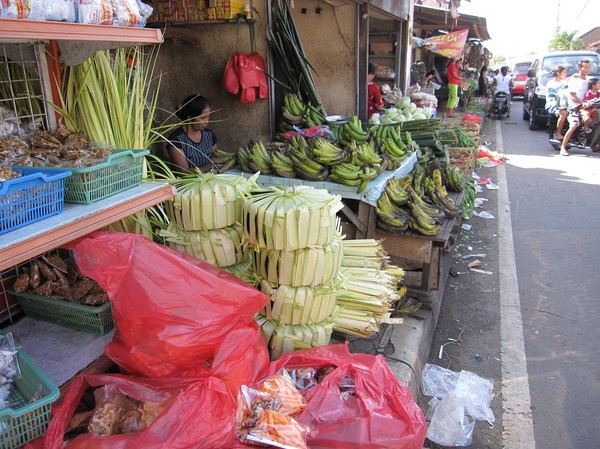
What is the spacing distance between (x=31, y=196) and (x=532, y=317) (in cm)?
443

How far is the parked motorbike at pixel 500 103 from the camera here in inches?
691

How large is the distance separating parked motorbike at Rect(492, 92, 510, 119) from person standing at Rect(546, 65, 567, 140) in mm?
3749

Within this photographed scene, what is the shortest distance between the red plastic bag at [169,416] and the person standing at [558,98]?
1238 centimetres

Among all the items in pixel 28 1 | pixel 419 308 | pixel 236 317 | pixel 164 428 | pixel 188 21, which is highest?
pixel 188 21

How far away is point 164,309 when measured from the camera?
196 centimetres

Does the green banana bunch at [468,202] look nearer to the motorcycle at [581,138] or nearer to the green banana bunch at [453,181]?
the green banana bunch at [453,181]

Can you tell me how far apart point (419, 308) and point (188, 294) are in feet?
8.41

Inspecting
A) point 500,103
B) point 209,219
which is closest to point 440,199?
point 209,219

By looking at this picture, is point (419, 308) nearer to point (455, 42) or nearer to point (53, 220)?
point (53, 220)

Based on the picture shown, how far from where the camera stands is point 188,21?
5805 mm

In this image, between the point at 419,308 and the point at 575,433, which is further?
the point at 419,308

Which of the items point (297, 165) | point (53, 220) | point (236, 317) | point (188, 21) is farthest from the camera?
point (188, 21)

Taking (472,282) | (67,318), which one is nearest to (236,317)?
(67,318)

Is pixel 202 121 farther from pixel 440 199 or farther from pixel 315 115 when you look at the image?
pixel 440 199
